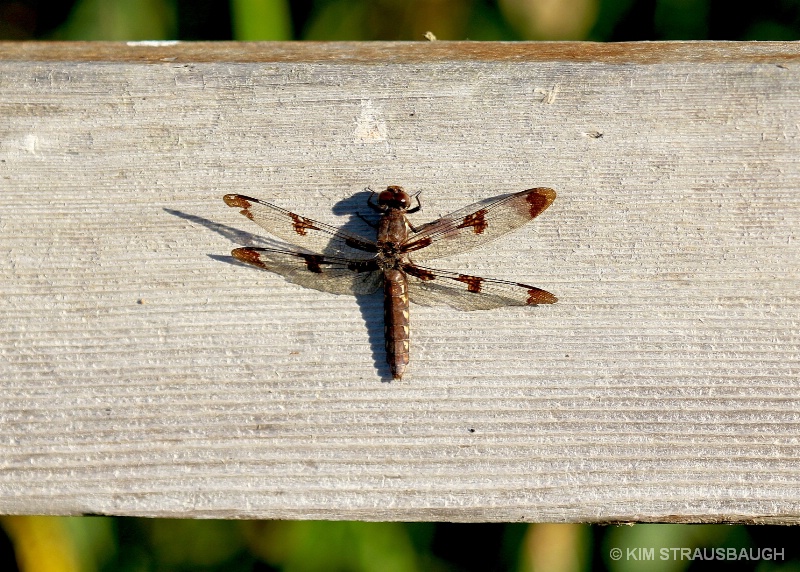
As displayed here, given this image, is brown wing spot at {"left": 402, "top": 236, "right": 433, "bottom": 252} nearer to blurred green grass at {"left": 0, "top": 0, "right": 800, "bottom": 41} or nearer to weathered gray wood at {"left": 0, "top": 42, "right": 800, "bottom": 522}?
weathered gray wood at {"left": 0, "top": 42, "right": 800, "bottom": 522}

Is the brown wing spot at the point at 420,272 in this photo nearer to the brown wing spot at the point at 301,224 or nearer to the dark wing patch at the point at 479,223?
the dark wing patch at the point at 479,223

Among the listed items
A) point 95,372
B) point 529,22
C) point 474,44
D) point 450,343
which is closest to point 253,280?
Answer: point 95,372

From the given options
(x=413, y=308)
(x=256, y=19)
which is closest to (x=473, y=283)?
(x=413, y=308)

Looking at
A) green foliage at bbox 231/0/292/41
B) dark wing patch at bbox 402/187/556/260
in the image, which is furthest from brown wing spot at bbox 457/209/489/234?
green foliage at bbox 231/0/292/41

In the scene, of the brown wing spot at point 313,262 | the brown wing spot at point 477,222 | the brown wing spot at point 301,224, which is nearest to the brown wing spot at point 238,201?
the brown wing spot at point 301,224

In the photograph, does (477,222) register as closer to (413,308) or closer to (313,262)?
(413,308)

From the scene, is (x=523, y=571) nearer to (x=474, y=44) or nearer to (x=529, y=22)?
(x=474, y=44)
